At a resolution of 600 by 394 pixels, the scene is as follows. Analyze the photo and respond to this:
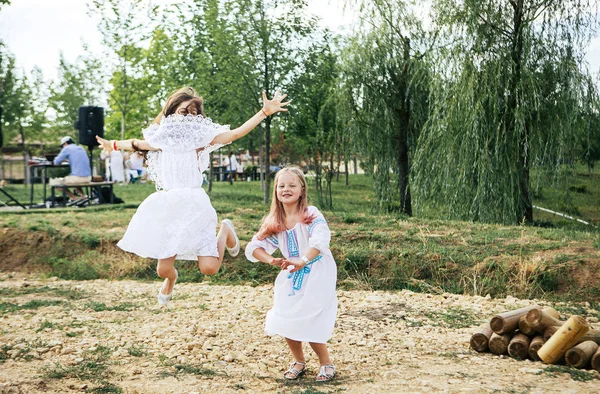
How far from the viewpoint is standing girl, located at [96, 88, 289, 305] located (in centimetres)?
628

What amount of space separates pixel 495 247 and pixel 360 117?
28.7ft

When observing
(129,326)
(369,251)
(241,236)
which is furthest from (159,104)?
(129,326)

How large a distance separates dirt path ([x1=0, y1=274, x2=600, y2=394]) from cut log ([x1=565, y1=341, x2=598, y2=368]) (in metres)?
0.17

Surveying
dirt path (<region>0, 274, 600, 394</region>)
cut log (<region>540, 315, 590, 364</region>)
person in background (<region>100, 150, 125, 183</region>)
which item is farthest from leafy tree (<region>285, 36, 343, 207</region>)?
cut log (<region>540, 315, 590, 364</region>)

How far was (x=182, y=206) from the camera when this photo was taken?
6.36m

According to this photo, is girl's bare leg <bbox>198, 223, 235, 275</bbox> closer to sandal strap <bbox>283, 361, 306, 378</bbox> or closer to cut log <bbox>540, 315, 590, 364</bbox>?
sandal strap <bbox>283, 361, 306, 378</bbox>

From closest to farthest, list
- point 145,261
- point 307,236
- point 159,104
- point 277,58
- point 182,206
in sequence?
point 307,236
point 182,206
point 145,261
point 277,58
point 159,104

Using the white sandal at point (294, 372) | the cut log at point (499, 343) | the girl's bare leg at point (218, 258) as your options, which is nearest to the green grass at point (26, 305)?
the girl's bare leg at point (218, 258)

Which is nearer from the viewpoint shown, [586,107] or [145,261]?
[145,261]

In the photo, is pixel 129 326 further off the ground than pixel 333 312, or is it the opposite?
pixel 333 312

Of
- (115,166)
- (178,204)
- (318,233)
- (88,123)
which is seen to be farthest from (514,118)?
(115,166)

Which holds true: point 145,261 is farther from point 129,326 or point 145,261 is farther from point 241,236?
point 129,326

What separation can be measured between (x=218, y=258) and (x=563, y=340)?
9.64ft

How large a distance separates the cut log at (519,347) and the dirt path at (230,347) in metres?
0.14
